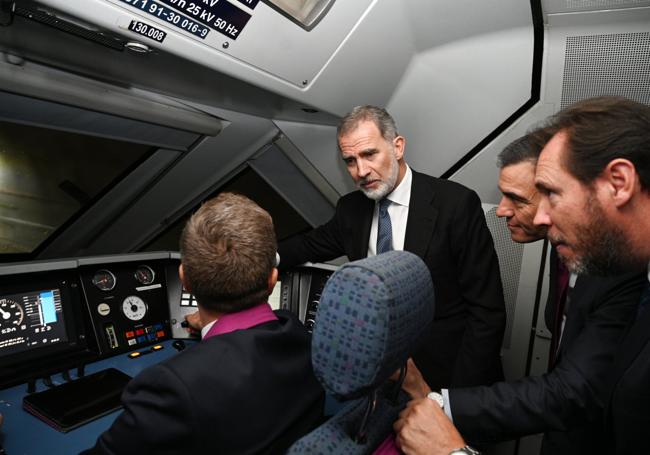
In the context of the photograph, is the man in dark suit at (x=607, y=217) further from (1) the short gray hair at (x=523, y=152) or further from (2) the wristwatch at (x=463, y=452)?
(1) the short gray hair at (x=523, y=152)

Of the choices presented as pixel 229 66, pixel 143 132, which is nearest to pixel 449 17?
pixel 229 66

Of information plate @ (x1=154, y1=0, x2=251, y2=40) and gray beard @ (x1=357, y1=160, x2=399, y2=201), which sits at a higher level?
information plate @ (x1=154, y1=0, x2=251, y2=40)

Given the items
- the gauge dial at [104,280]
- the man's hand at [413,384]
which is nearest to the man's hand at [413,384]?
the man's hand at [413,384]

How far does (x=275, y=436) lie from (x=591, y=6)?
2032mm

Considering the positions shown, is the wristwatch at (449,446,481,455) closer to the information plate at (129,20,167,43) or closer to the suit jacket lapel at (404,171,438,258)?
the suit jacket lapel at (404,171,438,258)

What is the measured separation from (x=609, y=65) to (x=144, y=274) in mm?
2448

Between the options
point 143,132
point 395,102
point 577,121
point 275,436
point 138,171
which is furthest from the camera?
point 138,171

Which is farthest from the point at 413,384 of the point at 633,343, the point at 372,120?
the point at 372,120

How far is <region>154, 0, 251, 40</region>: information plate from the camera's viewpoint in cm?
136

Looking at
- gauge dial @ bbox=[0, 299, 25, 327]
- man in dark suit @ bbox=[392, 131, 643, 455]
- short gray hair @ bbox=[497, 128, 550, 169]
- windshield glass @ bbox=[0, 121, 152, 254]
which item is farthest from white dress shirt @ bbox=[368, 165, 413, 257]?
gauge dial @ bbox=[0, 299, 25, 327]

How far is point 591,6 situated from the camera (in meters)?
1.88

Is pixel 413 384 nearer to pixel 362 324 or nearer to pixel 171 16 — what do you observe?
pixel 362 324

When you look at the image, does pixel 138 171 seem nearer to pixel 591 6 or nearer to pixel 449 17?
pixel 449 17

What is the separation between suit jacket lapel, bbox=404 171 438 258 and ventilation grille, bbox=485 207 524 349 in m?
0.66
